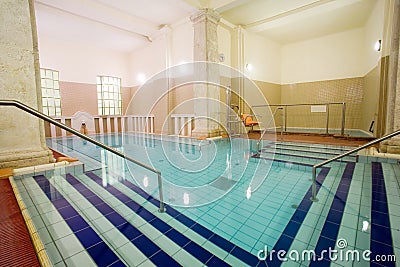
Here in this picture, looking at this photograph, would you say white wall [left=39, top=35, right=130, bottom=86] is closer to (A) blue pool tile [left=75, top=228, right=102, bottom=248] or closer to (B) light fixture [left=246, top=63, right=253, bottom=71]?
(B) light fixture [left=246, top=63, right=253, bottom=71]

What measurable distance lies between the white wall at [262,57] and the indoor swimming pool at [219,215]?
4.63 m

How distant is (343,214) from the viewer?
68.4 inches

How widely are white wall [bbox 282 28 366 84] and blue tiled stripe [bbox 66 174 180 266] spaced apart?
7852 millimetres

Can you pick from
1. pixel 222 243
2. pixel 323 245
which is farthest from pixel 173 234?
pixel 323 245

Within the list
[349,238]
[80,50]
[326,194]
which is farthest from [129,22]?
[349,238]

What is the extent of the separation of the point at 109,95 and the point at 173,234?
8.06 meters

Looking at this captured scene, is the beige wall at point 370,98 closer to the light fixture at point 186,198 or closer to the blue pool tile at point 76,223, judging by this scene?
the light fixture at point 186,198

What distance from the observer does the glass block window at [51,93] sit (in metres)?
6.68

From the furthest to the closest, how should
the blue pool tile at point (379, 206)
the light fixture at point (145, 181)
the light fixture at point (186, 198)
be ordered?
the light fixture at point (145, 181), the light fixture at point (186, 198), the blue pool tile at point (379, 206)

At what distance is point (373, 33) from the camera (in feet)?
17.4

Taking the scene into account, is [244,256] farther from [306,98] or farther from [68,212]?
[306,98]

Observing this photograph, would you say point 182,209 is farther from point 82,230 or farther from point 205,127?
point 205,127

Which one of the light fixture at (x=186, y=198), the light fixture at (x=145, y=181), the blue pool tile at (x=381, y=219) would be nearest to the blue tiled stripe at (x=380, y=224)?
the blue pool tile at (x=381, y=219)

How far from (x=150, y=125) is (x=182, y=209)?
6254 millimetres
